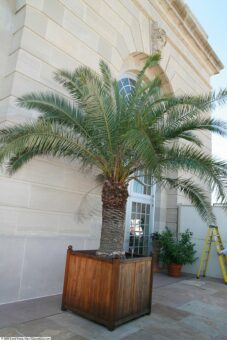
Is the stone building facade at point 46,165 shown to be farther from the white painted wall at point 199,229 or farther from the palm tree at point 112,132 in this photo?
the white painted wall at point 199,229

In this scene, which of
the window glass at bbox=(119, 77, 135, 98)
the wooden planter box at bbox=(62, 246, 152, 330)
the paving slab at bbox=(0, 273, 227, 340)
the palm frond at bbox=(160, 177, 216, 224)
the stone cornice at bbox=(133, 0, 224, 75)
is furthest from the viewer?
the stone cornice at bbox=(133, 0, 224, 75)

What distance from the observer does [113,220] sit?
459 cm

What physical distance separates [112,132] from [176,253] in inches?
215

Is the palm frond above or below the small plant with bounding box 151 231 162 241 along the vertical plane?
above

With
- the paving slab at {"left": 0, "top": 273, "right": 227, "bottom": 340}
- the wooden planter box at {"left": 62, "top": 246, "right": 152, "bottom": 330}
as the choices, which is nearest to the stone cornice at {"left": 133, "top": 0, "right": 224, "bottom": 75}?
the wooden planter box at {"left": 62, "top": 246, "right": 152, "bottom": 330}

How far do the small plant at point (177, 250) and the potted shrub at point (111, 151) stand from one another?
12.6 ft

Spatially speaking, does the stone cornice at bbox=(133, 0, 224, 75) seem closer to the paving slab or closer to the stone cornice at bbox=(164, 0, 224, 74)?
the stone cornice at bbox=(164, 0, 224, 74)

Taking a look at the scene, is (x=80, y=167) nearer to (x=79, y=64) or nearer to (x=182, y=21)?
(x=79, y=64)

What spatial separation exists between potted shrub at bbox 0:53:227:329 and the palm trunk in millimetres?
16

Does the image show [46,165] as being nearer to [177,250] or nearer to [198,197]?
[198,197]

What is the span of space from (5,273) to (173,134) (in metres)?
3.87

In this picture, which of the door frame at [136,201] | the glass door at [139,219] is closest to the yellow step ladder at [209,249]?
the glass door at [139,219]

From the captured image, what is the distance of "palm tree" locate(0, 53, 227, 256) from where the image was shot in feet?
14.0

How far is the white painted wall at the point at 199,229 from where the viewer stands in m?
8.45
